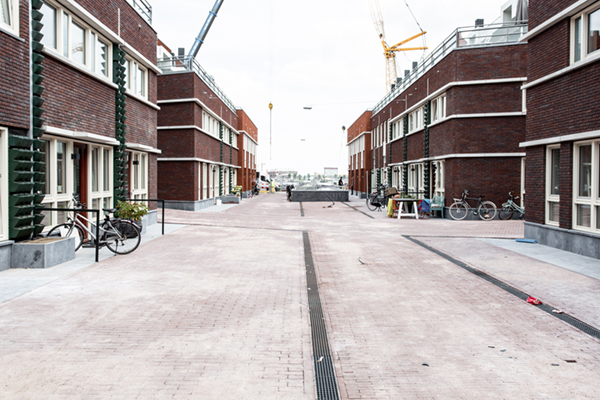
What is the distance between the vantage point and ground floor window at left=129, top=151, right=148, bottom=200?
14203 millimetres

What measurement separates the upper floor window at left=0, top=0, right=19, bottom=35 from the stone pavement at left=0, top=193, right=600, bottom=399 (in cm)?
435

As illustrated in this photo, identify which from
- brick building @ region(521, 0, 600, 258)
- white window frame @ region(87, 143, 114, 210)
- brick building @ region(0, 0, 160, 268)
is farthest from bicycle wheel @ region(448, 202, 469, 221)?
white window frame @ region(87, 143, 114, 210)

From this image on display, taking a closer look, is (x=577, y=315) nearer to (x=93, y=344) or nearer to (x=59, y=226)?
(x=93, y=344)

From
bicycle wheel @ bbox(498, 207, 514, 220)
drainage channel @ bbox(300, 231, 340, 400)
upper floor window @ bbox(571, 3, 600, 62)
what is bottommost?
drainage channel @ bbox(300, 231, 340, 400)

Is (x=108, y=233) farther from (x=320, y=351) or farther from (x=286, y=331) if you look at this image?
(x=320, y=351)

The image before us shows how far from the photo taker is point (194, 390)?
134 inches

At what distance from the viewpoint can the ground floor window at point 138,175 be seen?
14203mm

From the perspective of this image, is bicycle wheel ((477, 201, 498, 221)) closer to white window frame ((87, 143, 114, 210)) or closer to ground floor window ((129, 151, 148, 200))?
ground floor window ((129, 151, 148, 200))

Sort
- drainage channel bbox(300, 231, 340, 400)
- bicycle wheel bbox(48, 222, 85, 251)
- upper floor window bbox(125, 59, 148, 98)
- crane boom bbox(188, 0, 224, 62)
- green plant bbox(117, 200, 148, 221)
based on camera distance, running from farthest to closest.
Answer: crane boom bbox(188, 0, 224, 62) → upper floor window bbox(125, 59, 148, 98) → green plant bbox(117, 200, 148, 221) → bicycle wheel bbox(48, 222, 85, 251) → drainage channel bbox(300, 231, 340, 400)

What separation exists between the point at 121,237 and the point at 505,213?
51.3 ft

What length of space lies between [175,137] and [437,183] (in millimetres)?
14349

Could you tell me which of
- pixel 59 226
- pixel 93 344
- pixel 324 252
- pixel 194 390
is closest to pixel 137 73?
pixel 59 226

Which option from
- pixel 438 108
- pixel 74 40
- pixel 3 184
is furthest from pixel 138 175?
pixel 438 108

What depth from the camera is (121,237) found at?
9062 millimetres
